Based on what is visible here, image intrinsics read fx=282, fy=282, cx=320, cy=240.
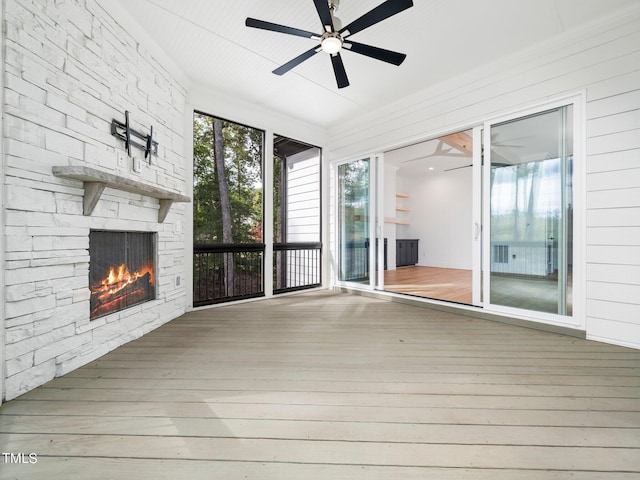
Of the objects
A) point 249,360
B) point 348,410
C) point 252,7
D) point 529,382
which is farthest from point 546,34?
point 249,360

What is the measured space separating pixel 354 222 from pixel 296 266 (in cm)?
123

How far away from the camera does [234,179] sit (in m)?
4.84

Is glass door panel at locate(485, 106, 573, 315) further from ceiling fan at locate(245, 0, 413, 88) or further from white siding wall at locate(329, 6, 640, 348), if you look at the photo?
ceiling fan at locate(245, 0, 413, 88)

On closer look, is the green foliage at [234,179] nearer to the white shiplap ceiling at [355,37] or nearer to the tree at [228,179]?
the tree at [228,179]

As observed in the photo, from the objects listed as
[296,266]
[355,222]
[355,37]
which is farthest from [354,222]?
[355,37]

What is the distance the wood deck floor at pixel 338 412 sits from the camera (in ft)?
3.60

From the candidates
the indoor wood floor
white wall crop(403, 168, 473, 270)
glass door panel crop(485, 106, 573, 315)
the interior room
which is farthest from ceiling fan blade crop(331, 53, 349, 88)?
white wall crop(403, 168, 473, 270)

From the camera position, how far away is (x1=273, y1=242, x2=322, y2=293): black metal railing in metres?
4.58

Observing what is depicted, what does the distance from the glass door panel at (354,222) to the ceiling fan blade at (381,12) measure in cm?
241

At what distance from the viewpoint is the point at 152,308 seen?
280 centimetres

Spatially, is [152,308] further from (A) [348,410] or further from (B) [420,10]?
(B) [420,10]

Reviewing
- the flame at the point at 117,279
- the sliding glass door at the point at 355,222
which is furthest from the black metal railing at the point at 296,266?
the flame at the point at 117,279

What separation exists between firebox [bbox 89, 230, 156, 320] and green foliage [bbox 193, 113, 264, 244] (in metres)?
1.68

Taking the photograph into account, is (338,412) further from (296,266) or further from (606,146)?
(296,266)
